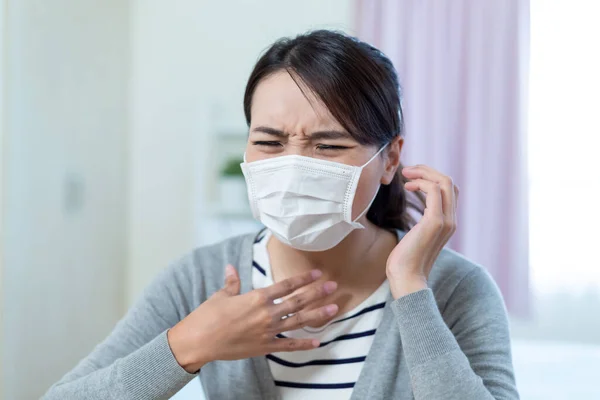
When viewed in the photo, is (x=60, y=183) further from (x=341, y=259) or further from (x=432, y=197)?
(x=432, y=197)

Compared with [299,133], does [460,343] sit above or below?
below

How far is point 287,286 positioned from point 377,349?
0.22m

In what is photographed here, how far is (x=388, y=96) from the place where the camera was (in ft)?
3.81

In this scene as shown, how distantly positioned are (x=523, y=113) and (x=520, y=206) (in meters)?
0.37

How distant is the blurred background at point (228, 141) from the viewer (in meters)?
2.15

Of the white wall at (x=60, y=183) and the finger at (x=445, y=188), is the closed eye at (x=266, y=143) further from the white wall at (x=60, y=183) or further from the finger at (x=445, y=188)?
the white wall at (x=60, y=183)

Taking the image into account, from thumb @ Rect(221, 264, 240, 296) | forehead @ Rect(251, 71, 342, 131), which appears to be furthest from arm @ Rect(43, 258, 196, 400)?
forehead @ Rect(251, 71, 342, 131)

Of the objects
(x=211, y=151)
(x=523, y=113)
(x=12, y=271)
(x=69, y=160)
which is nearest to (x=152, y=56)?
(x=211, y=151)

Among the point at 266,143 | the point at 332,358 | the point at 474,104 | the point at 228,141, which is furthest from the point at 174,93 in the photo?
the point at 332,358

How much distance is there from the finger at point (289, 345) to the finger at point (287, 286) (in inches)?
2.9

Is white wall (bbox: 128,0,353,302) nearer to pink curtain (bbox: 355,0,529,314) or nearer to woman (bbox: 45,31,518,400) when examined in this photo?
pink curtain (bbox: 355,0,529,314)

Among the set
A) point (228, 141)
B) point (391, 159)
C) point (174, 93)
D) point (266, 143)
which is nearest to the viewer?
point (266, 143)

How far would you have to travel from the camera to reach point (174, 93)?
287 centimetres

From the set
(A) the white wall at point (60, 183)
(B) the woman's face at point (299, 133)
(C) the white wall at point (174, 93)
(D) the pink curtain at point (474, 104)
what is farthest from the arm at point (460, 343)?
(C) the white wall at point (174, 93)
